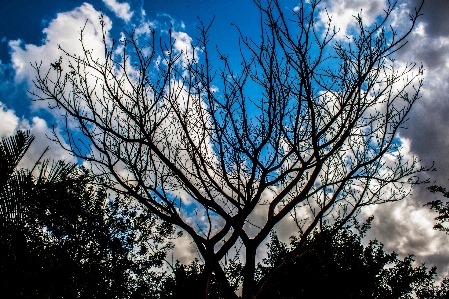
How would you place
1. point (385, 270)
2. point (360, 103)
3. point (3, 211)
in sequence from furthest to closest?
point (385, 270)
point (360, 103)
point (3, 211)

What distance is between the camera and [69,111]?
4707 millimetres

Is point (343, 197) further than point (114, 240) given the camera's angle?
No

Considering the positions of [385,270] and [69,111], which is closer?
[69,111]

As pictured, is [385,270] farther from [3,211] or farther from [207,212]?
[3,211]

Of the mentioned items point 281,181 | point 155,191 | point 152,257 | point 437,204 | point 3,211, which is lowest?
point 3,211

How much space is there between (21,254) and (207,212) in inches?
97.9

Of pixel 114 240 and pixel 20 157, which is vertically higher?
pixel 114 240

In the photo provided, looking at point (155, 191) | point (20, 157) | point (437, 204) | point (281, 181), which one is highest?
point (437, 204)

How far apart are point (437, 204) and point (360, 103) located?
1593 cm

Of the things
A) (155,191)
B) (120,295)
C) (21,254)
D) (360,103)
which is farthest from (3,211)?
(120,295)

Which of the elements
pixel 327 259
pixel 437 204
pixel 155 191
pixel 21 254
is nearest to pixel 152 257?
pixel 327 259

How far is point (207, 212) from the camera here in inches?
175

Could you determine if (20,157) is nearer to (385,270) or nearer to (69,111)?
(69,111)

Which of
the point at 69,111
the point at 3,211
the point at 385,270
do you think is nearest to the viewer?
the point at 3,211
